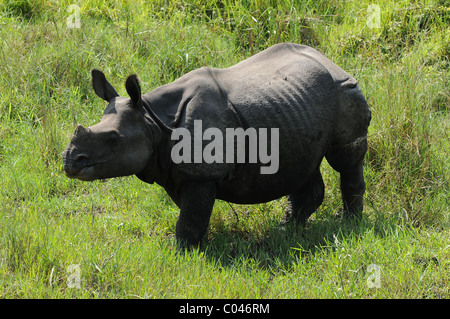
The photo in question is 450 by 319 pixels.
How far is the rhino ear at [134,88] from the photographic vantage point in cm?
507

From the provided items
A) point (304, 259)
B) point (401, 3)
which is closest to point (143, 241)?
point (304, 259)

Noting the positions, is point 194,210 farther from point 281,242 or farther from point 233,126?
point 281,242

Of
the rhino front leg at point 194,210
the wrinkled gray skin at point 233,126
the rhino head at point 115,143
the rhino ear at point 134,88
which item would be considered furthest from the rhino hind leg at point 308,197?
the rhino ear at point 134,88

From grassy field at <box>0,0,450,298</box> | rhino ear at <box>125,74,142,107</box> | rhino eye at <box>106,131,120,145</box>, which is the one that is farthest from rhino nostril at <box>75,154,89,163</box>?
grassy field at <box>0,0,450,298</box>

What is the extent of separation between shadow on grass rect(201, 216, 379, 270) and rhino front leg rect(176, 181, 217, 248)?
0.17 m

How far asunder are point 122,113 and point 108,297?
1272mm

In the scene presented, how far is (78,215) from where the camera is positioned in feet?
20.4

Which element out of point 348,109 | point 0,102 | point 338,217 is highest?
point 348,109

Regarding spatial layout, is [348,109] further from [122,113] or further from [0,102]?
[0,102]

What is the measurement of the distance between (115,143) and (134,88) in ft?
1.32

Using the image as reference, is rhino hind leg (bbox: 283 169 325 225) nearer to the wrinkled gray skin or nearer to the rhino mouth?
the wrinkled gray skin

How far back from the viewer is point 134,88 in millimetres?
5098

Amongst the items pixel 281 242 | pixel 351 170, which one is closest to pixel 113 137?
pixel 281 242

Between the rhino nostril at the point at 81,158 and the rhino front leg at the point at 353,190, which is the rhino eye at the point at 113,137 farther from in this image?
the rhino front leg at the point at 353,190
